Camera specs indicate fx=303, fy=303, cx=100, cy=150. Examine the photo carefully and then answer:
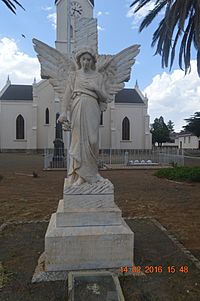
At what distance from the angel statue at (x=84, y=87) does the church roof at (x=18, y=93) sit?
43.4 metres

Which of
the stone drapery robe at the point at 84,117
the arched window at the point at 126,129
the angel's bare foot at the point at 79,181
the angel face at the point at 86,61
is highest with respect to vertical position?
the arched window at the point at 126,129

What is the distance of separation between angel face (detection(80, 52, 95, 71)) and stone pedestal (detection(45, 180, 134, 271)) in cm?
160

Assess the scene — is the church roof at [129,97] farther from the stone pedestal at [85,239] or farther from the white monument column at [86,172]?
the stone pedestal at [85,239]

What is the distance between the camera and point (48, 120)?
4425 centimetres

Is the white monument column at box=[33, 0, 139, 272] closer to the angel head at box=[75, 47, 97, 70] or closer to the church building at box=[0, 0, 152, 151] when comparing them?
the angel head at box=[75, 47, 97, 70]

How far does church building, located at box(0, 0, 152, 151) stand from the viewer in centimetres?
4322

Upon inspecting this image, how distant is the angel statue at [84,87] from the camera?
386cm

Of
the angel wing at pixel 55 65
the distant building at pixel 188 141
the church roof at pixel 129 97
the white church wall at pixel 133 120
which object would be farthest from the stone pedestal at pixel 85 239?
the distant building at pixel 188 141

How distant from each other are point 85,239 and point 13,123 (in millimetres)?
43455

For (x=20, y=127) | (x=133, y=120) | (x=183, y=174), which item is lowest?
(x=183, y=174)

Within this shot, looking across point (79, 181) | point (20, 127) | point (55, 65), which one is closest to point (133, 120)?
point (20, 127)

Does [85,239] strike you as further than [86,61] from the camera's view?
No

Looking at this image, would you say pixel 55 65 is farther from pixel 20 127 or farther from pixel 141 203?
pixel 20 127

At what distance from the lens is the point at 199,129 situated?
40.7m
